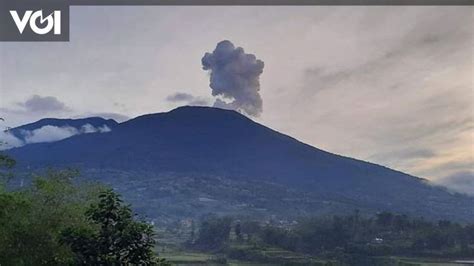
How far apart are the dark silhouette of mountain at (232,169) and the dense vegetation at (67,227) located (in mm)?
12396

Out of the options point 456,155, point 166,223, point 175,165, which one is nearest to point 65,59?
point 456,155

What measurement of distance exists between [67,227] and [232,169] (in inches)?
839

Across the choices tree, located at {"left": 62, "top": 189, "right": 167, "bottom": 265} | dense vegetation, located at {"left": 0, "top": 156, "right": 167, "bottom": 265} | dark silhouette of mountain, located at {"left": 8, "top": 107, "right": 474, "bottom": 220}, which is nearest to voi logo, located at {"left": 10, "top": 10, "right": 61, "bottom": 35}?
dense vegetation, located at {"left": 0, "top": 156, "right": 167, "bottom": 265}

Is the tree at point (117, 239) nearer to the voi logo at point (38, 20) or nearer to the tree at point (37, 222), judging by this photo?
the tree at point (37, 222)

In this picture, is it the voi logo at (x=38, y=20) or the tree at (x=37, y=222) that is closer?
the tree at (x=37, y=222)

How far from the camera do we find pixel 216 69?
880 cm

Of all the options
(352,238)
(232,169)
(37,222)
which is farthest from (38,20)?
(232,169)

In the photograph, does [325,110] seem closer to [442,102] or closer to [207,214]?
[442,102]

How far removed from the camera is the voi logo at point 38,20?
485cm

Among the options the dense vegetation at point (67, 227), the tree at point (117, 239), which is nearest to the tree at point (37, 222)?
the dense vegetation at point (67, 227)

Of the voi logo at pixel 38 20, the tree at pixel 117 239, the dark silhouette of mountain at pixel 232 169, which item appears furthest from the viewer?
the dark silhouette of mountain at pixel 232 169

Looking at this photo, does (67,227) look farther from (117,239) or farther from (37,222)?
(117,239)

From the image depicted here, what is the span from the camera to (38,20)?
4875mm

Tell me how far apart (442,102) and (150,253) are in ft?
18.9
